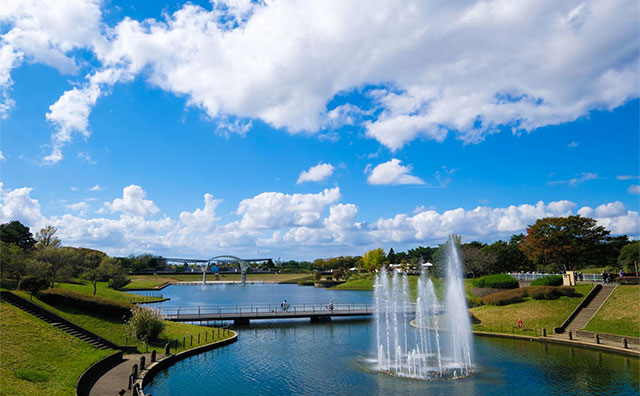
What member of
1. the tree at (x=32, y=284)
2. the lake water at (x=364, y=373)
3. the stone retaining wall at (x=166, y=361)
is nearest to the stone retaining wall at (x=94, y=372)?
the stone retaining wall at (x=166, y=361)

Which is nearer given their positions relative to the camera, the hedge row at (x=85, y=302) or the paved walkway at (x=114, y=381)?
the paved walkway at (x=114, y=381)

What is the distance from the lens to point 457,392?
2362 cm

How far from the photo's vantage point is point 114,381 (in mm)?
23938

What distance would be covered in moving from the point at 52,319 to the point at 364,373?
24242 mm

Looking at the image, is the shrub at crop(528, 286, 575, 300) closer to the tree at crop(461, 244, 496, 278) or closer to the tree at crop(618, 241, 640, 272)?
the tree at crop(618, 241, 640, 272)

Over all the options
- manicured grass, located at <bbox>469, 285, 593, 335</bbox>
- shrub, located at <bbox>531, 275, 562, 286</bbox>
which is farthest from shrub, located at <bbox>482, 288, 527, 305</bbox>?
shrub, located at <bbox>531, 275, 562, 286</bbox>

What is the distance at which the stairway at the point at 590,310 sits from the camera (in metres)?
40.8

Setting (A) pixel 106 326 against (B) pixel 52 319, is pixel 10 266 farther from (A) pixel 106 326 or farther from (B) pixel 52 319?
(B) pixel 52 319

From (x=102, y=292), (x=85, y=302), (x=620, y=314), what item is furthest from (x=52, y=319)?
(x=620, y=314)

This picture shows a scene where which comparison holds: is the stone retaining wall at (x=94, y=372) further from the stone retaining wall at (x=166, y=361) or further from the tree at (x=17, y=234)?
the tree at (x=17, y=234)

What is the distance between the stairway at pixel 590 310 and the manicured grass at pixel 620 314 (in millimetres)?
543

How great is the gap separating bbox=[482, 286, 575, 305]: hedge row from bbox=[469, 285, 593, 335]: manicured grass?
599 mm

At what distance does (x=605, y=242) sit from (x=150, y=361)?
263 feet

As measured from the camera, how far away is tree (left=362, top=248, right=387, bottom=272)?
569 ft
